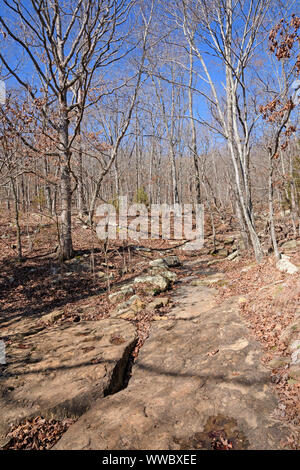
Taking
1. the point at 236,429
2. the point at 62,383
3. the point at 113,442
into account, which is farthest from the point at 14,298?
the point at 236,429

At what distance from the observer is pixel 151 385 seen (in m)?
3.51

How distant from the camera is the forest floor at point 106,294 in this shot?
2.84 metres

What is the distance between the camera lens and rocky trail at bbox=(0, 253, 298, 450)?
99.7 inches

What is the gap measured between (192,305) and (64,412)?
13.5 feet

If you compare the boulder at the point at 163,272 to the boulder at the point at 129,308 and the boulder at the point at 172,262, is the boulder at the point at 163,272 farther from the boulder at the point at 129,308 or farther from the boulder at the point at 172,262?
the boulder at the point at 129,308

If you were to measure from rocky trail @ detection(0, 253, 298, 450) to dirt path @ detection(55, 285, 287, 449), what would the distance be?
1cm

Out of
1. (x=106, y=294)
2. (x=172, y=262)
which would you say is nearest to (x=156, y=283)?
(x=106, y=294)

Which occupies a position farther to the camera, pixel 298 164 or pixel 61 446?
pixel 298 164

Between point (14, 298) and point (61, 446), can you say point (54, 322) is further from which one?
point (61, 446)

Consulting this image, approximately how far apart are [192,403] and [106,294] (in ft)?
18.4

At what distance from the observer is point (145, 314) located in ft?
20.5

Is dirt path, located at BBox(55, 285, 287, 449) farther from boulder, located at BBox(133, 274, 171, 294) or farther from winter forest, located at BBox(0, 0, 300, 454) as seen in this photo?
boulder, located at BBox(133, 274, 171, 294)

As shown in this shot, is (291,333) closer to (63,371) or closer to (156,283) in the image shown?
(63,371)

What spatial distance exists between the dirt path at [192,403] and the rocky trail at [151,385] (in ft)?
0.03
